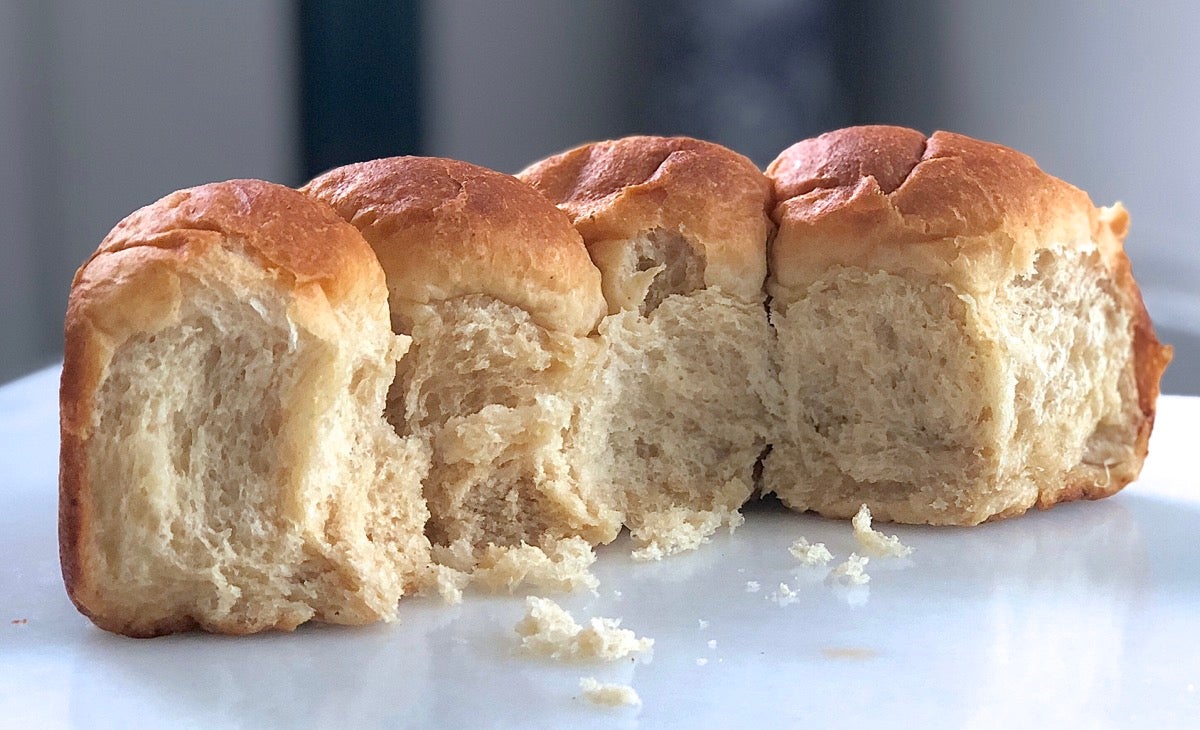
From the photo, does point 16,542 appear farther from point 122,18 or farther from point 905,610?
point 122,18

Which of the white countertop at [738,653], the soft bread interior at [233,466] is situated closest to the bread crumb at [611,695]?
the white countertop at [738,653]

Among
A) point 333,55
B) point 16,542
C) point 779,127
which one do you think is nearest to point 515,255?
point 16,542

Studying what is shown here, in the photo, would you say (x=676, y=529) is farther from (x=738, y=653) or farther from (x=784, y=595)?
(x=738, y=653)

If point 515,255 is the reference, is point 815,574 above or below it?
below

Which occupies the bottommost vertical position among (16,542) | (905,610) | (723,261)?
(16,542)

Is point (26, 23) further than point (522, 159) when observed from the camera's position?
No

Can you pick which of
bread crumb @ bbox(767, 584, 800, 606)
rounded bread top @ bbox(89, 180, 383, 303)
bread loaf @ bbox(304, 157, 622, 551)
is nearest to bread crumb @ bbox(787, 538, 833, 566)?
bread crumb @ bbox(767, 584, 800, 606)
